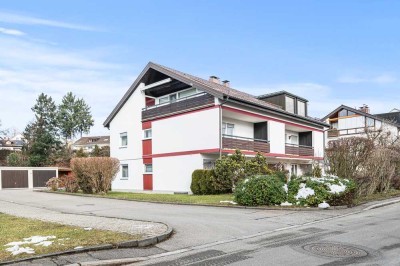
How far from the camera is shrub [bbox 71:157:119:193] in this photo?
23.7m

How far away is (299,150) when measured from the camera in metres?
33.0

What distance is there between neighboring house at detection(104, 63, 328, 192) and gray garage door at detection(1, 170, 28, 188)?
1503cm

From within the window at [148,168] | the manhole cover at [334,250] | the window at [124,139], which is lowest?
the manhole cover at [334,250]

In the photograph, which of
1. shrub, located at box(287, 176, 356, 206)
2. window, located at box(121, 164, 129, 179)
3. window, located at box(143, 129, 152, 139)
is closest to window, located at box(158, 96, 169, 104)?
window, located at box(143, 129, 152, 139)

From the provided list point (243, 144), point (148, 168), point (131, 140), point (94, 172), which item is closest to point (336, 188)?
point (243, 144)

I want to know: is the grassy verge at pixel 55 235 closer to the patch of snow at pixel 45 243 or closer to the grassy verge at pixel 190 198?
the patch of snow at pixel 45 243

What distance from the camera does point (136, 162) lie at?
3073 cm

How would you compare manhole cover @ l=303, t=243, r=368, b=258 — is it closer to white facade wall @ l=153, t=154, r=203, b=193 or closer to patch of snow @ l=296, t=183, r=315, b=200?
patch of snow @ l=296, t=183, r=315, b=200

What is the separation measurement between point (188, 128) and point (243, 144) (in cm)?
407

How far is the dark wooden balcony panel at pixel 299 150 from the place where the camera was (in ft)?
103

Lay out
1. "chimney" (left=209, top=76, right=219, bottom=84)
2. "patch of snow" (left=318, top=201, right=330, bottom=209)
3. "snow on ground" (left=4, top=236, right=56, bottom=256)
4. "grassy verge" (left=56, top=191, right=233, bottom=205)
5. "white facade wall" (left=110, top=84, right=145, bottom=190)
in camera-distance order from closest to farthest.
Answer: "snow on ground" (left=4, top=236, right=56, bottom=256) < "patch of snow" (left=318, top=201, right=330, bottom=209) < "grassy verge" (left=56, top=191, right=233, bottom=205) < "white facade wall" (left=110, top=84, right=145, bottom=190) < "chimney" (left=209, top=76, right=219, bottom=84)

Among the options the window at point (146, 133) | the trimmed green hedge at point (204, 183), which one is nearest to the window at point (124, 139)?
the window at point (146, 133)

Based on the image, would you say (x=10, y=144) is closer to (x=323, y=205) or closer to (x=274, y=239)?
(x=323, y=205)

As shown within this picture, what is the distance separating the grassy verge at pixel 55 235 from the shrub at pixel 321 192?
844 cm
